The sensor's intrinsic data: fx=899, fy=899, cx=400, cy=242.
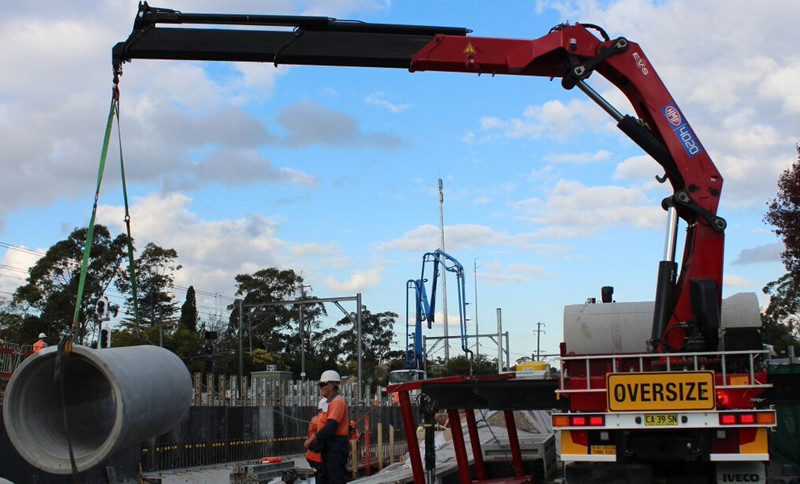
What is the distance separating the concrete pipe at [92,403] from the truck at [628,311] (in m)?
2.87

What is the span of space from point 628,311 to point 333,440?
11.5 ft

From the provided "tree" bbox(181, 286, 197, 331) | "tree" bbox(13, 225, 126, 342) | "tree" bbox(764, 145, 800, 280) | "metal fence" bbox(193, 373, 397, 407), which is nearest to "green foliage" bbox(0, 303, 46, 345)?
"tree" bbox(13, 225, 126, 342)

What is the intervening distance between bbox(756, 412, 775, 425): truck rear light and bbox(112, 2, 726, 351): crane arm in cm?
156

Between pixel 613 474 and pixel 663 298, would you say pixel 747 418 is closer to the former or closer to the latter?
pixel 613 474

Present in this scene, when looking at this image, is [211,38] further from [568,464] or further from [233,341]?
[233,341]

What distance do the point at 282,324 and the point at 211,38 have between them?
2444 inches

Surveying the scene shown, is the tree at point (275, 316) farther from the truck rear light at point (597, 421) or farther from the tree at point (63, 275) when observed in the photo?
the truck rear light at point (597, 421)

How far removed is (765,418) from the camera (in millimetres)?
7504

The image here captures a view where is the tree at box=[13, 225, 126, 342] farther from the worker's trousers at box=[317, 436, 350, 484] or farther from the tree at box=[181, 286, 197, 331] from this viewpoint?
the worker's trousers at box=[317, 436, 350, 484]

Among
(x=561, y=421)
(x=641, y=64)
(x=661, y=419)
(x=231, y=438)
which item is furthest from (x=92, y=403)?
(x=231, y=438)

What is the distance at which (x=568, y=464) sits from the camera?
26.8 ft

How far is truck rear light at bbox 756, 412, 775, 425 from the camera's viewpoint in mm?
7492

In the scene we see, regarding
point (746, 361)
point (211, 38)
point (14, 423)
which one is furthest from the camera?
point (211, 38)

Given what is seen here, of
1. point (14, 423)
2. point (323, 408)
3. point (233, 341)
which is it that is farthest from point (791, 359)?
point (233, 341)
